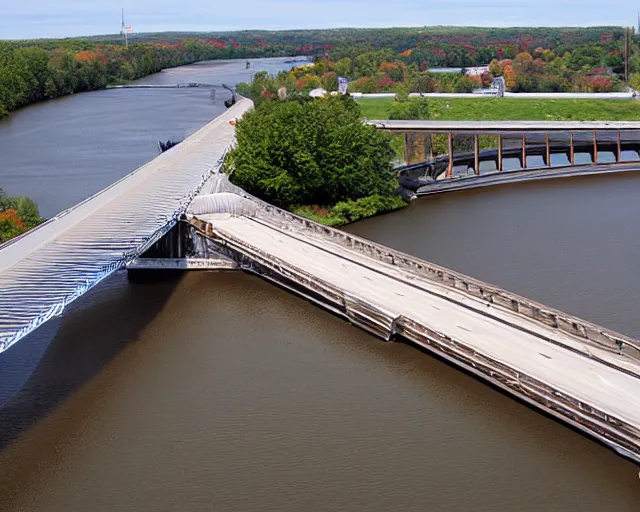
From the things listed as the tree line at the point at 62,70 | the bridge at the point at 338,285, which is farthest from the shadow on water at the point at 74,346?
the tree line at the point at 62,70

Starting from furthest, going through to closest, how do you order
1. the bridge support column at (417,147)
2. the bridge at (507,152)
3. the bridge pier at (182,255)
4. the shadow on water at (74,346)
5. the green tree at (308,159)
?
the bridge support column at (417,147), the bridge at (507,152), the green tree at (308,159), the bridge pier at (182,255), the shadow on water at (74,346)

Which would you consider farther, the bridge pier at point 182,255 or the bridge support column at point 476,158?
the bridge support column at point 476,158

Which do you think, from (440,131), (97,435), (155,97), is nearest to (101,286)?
(97,435)

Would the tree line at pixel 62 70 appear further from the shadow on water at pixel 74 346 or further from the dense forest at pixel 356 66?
the shadow on water at pixel 74 346

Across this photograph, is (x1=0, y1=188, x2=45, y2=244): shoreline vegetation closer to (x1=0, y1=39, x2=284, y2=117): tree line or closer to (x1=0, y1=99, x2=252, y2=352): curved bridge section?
(x1=0, y1=99, x2=252, y2=352): curved bridge section

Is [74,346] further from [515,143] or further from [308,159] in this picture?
[515,143]

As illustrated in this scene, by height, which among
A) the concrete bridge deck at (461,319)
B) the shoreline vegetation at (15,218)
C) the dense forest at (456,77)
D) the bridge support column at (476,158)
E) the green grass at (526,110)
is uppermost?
the dense forest at (456,77)

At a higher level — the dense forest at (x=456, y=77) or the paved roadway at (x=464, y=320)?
the dense forest at (x=456, y=77)
